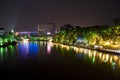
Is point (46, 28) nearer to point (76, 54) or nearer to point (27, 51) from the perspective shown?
point (27, 51)

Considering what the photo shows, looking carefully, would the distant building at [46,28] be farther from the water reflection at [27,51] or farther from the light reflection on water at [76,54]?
the light reflection on water at [76,54]

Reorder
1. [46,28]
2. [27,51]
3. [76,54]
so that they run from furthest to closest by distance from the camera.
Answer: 1. [46,28]
2. [27,51]
3. [76,54]

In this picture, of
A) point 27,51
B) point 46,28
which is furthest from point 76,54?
point 46,28

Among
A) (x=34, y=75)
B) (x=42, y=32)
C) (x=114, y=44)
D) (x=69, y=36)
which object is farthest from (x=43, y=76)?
(x=42, y=32)

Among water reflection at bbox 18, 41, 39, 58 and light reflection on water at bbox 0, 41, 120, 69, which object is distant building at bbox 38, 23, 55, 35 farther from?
light reflection on water at bbox 0, 41, 120, 69

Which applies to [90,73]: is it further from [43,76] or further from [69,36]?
[69,36]

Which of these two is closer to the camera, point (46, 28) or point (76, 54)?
point (76, 54)

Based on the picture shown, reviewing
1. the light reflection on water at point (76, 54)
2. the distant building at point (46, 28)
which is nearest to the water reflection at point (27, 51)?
the light reflection on water at point (76, 54)

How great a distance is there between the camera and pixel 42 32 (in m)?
174

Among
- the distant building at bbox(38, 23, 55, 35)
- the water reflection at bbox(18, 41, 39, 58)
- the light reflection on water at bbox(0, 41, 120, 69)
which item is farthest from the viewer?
the distant building at bbox(38, 23, 55, 35)

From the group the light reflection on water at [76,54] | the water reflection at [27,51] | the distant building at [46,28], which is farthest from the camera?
the distant building at [46,28]

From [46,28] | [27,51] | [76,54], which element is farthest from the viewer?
[46,28]

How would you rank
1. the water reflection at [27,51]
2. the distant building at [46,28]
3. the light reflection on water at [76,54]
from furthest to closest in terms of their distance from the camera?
the distant building at [46,28], the water reflection at [27,51], the light reflection on water at [76,54]

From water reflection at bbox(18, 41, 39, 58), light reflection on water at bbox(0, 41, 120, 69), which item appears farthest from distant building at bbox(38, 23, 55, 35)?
light reflection on water at bbox(0, 41, 120, 69)
